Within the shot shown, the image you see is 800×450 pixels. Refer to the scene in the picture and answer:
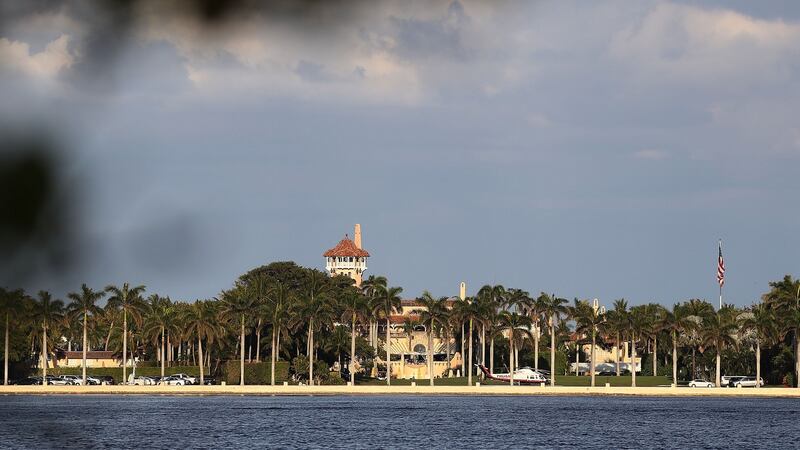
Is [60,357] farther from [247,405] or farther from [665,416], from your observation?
[665,416]

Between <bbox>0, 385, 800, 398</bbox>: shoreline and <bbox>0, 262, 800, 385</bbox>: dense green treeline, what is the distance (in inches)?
136

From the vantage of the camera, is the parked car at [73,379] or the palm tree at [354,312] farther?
the parked car at [73,379]

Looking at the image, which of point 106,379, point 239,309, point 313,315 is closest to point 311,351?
point 313,315

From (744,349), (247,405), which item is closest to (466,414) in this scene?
(247,405)

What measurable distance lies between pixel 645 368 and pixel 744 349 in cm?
2907

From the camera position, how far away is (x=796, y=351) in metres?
134

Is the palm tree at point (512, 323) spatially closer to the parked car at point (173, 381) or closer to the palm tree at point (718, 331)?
the palm tree at point (718, 331)

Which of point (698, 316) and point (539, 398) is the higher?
point (698, 316)

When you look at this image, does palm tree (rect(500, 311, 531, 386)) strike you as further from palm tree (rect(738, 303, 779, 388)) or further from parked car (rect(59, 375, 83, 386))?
parked car (rect(59, 375, 83, 386))

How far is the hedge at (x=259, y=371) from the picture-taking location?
144 meters

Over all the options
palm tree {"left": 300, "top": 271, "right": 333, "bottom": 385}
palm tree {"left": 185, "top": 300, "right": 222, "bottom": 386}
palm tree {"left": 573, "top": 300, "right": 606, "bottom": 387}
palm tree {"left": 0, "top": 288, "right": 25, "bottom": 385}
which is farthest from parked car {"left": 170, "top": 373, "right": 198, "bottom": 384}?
palm tree {"left": 0, "top": 288, "right": 25, "bottom": 385}

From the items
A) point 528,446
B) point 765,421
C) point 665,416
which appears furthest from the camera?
point 665,416

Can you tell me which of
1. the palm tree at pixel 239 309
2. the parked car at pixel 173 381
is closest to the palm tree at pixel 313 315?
the palm tree at pixel 239 309

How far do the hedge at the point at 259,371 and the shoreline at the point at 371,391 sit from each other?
12.2ft
